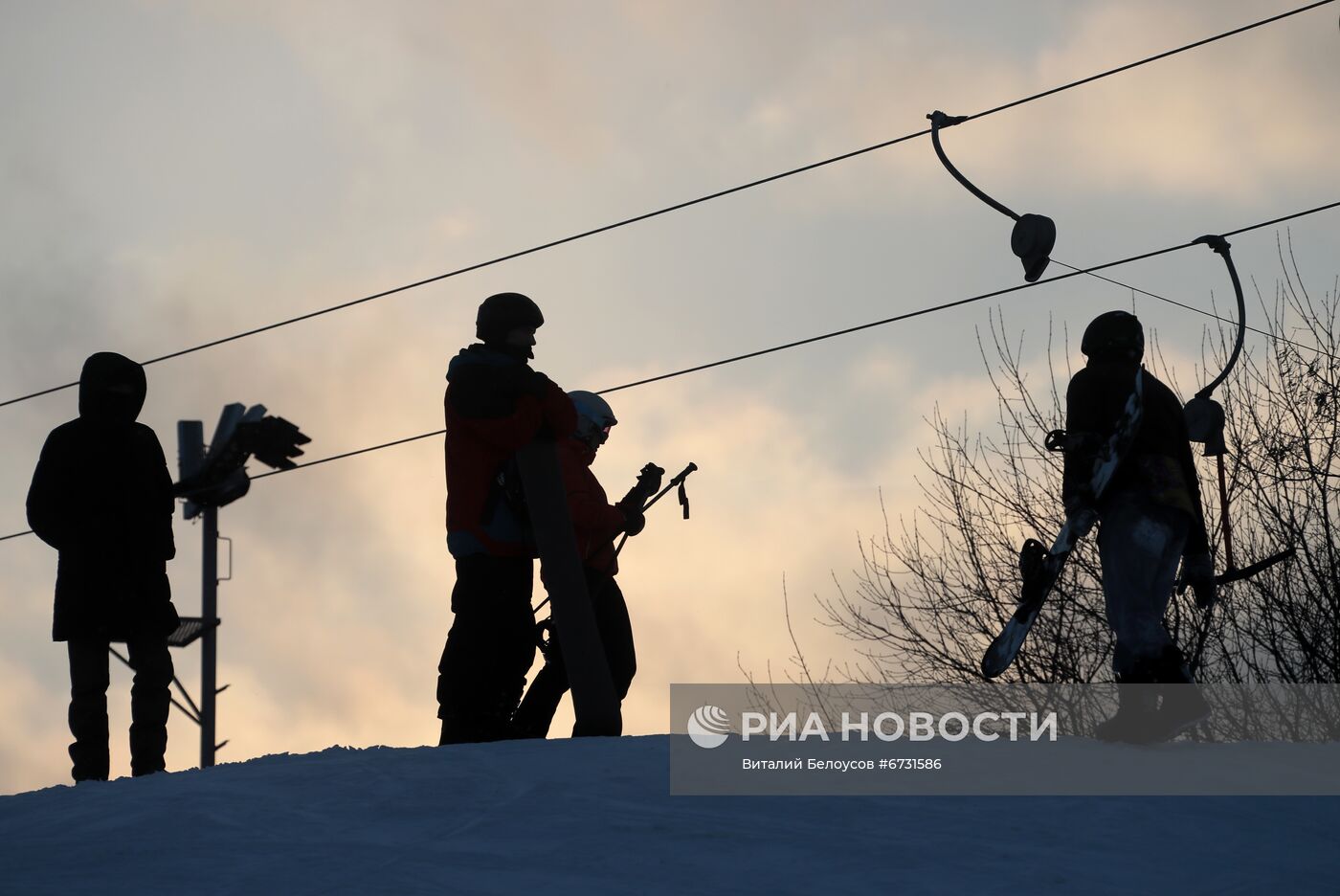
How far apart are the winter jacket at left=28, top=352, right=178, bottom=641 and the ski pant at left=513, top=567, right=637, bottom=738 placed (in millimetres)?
1510

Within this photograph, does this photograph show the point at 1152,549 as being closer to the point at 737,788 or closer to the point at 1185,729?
the point at 1185,729

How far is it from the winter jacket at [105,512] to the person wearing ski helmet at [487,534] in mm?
1256

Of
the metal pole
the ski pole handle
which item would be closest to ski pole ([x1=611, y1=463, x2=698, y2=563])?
the ski pole handle

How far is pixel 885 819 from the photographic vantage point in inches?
189

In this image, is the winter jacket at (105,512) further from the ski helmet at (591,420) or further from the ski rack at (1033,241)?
the ski rack at (1033,241)

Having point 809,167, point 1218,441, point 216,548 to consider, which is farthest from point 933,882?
point 216,548

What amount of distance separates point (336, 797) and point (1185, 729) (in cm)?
304

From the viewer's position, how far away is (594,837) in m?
4.54

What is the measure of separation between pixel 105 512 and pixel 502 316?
1.77 meters

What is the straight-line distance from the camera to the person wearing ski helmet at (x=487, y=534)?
247 inches

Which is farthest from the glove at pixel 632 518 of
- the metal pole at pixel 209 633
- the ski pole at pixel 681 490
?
the metal pole at pixel 209 633

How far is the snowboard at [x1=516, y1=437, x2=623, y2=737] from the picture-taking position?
6281 millimetres

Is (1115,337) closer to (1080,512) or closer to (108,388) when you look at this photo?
(1080,512)

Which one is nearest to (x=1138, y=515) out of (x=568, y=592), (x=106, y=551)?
(x=568, y=592)
